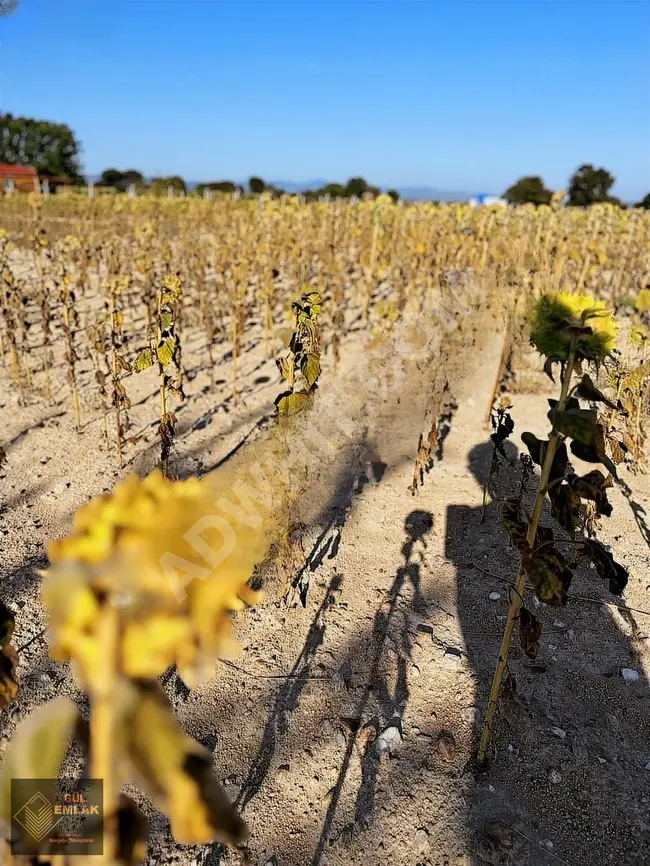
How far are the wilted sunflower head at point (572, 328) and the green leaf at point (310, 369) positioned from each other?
1621mm

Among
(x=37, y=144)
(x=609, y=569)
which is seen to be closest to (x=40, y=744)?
(x=609, y=569)

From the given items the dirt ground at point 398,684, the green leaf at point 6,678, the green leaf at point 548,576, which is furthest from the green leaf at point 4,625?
the green leaf at point 548,576

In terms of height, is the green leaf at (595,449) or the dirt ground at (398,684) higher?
the green leaf at (595,449)

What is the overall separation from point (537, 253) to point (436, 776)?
9.10 meters

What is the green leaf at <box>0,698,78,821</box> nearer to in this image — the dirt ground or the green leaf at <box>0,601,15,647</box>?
the green leaf at <box>0,601,15,647</box>

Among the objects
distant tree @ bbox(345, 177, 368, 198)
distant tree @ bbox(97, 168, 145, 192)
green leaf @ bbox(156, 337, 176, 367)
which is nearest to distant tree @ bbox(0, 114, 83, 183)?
distant tree @ bbox(97, 168, 145, 192)

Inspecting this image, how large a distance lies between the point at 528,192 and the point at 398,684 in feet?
116

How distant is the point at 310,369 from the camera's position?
3395 millimetres

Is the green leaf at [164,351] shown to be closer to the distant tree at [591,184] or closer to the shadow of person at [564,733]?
the shadow of person at [564,733]

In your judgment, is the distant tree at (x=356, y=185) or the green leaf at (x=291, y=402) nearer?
the green leaf at (x=291, y=402)

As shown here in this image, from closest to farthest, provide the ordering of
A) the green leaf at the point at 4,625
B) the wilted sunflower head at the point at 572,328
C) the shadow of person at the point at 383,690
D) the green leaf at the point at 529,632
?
the green leaf at the point at 4,625
the wilted sunflower head at the point at 572,328
the green leaf at the point at 529,632
the shadow of person at the point at 383,690

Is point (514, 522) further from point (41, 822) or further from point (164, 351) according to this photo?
point (164, 351)

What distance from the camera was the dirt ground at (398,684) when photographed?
2.32m

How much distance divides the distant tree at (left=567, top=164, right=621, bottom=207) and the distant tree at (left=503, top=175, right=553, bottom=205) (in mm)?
1735
